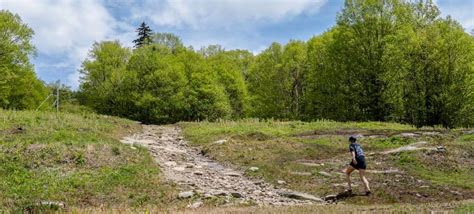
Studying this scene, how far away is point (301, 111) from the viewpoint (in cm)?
6250

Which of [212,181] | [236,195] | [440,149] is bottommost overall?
[236,195]

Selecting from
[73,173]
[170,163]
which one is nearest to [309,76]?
[170,163]

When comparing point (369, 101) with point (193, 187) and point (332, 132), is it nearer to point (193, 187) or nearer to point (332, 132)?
point (332, 132)

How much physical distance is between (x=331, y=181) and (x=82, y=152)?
1071cm

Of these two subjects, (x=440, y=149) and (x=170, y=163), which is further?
(x=440, y=149)

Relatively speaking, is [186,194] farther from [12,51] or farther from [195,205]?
[12,51]

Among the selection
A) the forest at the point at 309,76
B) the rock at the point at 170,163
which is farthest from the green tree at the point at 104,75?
the rock at the point at 170,163

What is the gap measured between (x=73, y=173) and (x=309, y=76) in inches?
1705

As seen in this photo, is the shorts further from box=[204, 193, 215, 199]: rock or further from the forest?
the forest

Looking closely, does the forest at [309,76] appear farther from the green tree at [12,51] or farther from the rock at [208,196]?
the rock at [208,196]

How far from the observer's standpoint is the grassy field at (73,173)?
48.3 ft

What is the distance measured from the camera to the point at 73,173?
17328 millimetres

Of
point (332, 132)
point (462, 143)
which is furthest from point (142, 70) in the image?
point (462, 143)

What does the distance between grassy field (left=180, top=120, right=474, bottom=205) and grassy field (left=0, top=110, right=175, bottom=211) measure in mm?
4962
